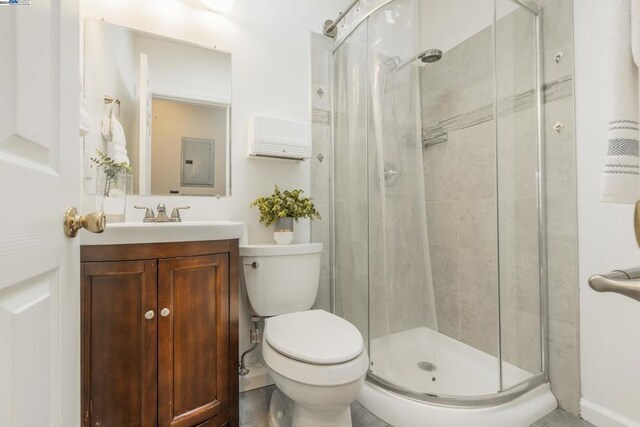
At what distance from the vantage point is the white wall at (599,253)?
3.79 feet

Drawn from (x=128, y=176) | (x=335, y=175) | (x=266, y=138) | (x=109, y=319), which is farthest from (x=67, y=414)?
(x=335, y=175)

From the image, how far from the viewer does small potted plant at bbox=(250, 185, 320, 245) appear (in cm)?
156

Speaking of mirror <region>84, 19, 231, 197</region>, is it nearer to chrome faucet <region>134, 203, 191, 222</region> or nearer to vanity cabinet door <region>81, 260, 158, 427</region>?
chrome faucet <region>134, 203, 191, 222</region>

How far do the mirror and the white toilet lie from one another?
0.50 meters

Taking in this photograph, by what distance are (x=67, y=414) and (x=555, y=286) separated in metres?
1.78

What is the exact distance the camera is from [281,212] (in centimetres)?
154

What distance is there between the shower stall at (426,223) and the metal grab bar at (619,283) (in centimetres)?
89

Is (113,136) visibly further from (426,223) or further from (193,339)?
(426,223)

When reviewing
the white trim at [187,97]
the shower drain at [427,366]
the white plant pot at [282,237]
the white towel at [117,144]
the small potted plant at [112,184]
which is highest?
the white trim at [187,97]

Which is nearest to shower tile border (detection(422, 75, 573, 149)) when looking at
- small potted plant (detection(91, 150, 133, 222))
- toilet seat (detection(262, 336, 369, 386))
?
toilet seat (detection(262, 336, 369, 386))

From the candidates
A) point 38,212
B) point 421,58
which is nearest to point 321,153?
point 421,58

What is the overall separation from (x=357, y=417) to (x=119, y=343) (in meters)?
1.02

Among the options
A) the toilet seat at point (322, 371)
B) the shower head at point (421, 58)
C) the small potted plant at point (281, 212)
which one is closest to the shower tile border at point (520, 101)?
the shower head at point (421, 58)

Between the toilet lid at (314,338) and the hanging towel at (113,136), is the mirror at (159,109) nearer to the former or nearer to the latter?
the hanging towel at (113,136)
